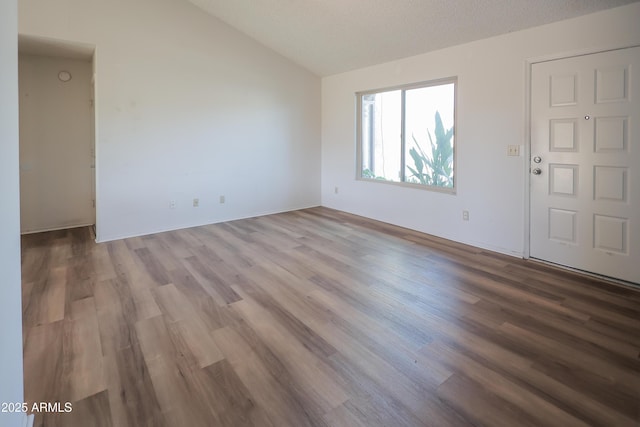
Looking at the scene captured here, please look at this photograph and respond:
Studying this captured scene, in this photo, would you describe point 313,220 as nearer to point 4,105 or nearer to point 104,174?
point 104,174

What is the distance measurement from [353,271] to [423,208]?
1868mm

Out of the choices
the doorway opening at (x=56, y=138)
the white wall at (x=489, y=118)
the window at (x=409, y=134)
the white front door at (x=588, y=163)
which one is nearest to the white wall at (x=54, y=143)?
the doorway opening at (x=56, y=138)

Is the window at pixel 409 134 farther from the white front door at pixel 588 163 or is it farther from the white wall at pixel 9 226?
the white wall at pixel 9 226

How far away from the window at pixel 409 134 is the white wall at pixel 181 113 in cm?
121

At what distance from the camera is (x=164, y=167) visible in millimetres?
4871

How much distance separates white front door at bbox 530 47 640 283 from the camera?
2.91 m

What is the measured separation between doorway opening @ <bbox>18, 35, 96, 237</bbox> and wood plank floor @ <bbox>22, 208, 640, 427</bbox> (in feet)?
4.99

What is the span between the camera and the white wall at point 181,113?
433 cm

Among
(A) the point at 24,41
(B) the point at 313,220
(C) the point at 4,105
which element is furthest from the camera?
(B) the point at 313,220

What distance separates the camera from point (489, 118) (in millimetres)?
3863

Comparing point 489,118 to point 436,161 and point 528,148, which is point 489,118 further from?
point 436,161

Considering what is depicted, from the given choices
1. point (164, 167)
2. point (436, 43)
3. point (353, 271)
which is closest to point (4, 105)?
point (353, 271)

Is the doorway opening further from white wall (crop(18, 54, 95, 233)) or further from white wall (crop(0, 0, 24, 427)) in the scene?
white wall (crop(0, 0, 24, 427))

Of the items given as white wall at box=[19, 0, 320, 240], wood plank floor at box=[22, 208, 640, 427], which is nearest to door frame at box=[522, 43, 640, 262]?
wood plank floor at box=[22, 208, 640, 427]
